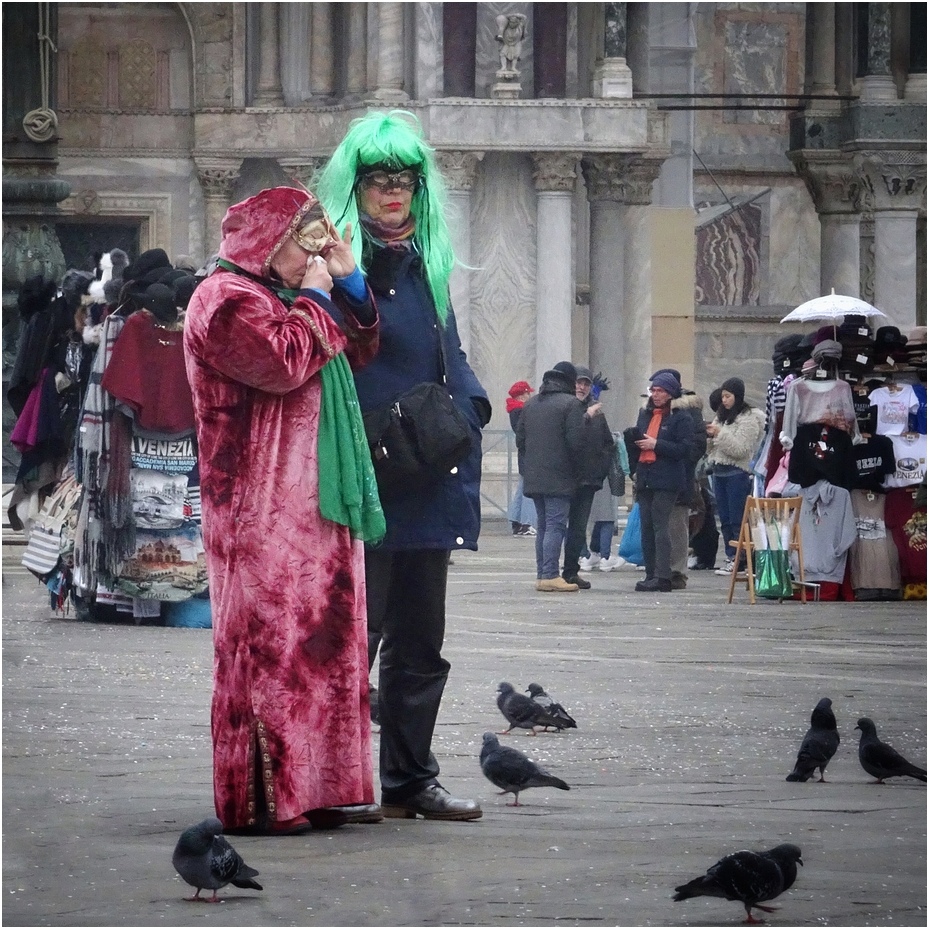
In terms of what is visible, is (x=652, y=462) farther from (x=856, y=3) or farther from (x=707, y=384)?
(x=707, y=384)

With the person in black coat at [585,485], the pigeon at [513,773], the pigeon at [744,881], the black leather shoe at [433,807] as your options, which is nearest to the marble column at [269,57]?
the person in black coat at [585,485]

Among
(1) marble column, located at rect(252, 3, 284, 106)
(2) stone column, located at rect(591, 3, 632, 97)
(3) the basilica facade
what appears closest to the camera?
(3) the basilica facade

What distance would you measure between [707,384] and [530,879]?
111 feet

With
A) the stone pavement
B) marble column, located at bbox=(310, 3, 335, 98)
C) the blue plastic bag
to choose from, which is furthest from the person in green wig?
marble column, located at bbox=(310, 3, 335, 98)

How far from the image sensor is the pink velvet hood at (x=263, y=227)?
21.4ft

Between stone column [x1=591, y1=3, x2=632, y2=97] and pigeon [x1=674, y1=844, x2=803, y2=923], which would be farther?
stone column [x1=591, y1=3, x2=632, y2=97]

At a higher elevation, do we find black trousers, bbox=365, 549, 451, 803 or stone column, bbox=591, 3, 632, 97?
stone column, bbox=591, 3, 632, 97

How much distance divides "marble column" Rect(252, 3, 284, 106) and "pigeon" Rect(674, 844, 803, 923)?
78.7 ft

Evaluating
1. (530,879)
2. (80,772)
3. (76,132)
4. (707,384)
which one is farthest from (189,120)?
(530,879)

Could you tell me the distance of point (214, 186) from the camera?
95.3 feet

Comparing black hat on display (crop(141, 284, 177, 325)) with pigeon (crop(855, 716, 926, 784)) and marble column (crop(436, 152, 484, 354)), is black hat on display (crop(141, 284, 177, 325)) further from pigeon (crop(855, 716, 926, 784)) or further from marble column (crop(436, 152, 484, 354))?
marble column (crop(436, 152, 484, 354))

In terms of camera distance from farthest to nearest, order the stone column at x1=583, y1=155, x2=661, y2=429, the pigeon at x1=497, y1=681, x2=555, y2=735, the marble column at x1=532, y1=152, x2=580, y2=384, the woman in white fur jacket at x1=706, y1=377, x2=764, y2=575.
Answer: the stone column at x1=583, y1=155, x2=661, y2=429
the marble column at x1=532, y1=152, x2=580, y2=384
the woman in white fur jacket at x1=706, y1=377, x2=764, y2=575
the pigeon at x1=497, y1=681, x2=555, y2=735

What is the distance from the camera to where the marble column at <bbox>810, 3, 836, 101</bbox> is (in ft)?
100.0

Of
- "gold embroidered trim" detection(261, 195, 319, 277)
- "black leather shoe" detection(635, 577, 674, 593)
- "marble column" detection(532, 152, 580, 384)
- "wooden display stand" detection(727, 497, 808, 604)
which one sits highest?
"marble column" detection(532, 152, 580, 384)
